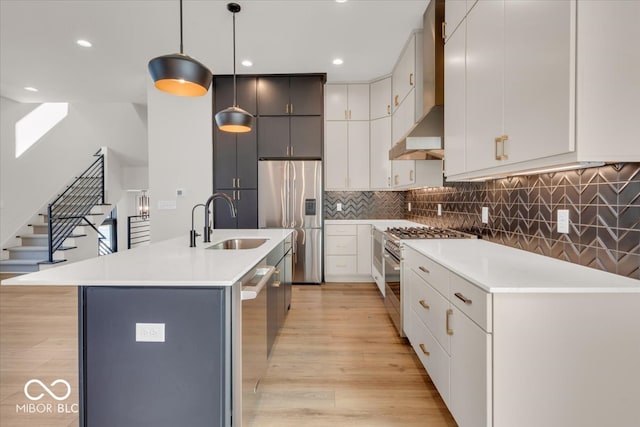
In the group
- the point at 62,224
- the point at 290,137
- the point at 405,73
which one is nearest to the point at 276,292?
the point at 290,137

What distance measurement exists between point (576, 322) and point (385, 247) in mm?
2024

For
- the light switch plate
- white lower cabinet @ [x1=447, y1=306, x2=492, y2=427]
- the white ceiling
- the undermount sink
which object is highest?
the white ceiling

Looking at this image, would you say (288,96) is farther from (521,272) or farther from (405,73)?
(521,272)

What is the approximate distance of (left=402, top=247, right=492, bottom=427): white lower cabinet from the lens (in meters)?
1.20

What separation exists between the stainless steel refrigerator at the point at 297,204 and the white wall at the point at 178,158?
0.83 m

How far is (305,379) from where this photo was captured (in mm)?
2096

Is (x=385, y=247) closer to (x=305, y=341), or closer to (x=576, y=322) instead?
(x=305, y=341)

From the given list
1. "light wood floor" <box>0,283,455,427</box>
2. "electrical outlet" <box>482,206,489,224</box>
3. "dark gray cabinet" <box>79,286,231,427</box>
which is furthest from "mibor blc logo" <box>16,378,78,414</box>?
"electrical outlet" <box>482,206,489,224</box>

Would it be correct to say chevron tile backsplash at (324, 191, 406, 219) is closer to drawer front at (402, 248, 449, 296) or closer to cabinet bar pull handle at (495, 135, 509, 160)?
drawer front at (402, 248, 449, 296)

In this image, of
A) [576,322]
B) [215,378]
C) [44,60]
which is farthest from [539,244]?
[44,60]

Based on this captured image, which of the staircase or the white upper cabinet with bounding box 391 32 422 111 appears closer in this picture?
the white upper cabinet with bounding box 391 32 422 111

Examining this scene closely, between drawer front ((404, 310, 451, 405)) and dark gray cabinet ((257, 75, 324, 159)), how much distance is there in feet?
9.53

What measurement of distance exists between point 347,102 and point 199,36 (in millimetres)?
2149

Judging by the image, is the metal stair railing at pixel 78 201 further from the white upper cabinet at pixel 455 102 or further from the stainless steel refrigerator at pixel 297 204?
the white upper cabinet at pixel 455 102
